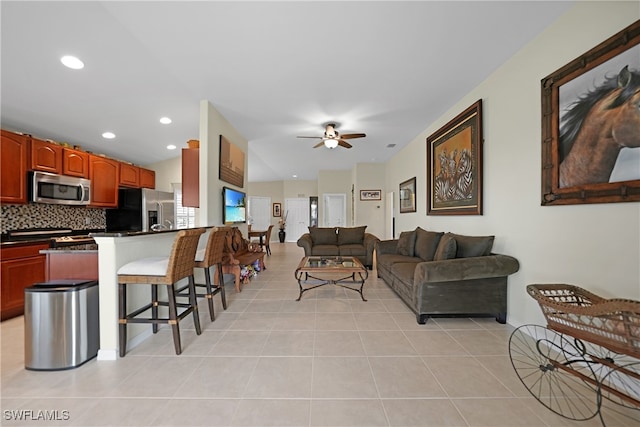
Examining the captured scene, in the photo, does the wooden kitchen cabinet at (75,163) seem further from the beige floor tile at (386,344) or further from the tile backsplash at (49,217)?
the beige floor tile at (386,344)

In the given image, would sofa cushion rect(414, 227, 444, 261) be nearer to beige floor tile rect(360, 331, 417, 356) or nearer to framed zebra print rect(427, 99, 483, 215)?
framed zebra print rect(427, 99, 483, 215)

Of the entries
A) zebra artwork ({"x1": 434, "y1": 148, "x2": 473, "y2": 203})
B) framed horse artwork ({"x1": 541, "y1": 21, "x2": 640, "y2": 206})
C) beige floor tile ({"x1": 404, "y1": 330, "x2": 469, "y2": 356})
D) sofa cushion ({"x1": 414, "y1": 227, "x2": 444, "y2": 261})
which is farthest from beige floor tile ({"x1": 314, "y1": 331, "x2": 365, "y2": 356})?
zebra artwork ({"x1": 434, "y1": 148, "x2": 473, "y2": 203})

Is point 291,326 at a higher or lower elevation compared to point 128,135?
lower

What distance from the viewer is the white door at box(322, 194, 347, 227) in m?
8.80

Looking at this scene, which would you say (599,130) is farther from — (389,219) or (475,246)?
(389,219)

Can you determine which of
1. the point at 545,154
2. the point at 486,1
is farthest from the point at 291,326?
the point at 486,1

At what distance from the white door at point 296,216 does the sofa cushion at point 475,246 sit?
26.3 ft

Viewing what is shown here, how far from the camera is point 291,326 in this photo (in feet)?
8.25

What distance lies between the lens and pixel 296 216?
1058 cm

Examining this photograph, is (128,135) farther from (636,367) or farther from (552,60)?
(636,367)

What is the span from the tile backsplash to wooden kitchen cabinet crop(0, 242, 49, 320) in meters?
0.71

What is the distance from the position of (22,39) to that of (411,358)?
4266mm

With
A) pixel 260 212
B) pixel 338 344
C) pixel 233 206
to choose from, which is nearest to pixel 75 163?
pixel 233 206

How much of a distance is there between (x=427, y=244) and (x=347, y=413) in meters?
2.70
